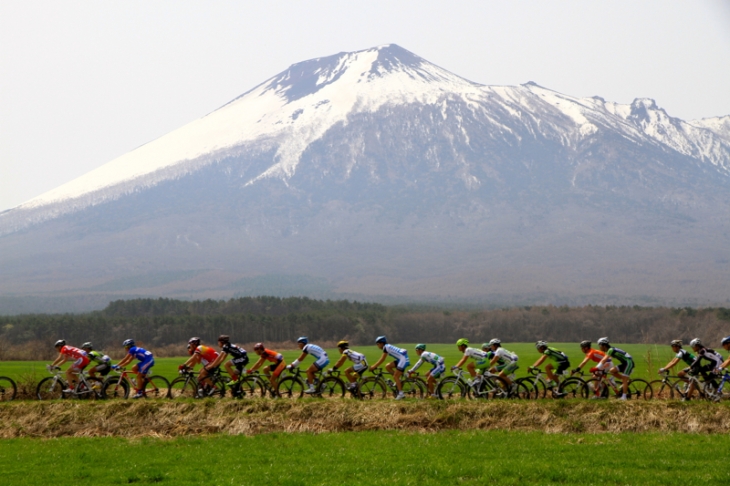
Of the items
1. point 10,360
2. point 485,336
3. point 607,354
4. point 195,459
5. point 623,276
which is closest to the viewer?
point 195,459

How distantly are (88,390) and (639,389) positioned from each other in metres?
16.6

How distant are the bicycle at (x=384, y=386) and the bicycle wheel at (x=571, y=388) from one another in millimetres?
4196

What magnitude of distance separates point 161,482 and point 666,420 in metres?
13.5

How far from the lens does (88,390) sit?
2642 cm

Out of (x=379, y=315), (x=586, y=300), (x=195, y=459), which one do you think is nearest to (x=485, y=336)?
(x=379, y=315)

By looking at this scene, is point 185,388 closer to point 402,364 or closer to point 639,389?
point 402,364

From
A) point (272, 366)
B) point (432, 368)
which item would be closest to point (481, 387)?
point (432, 368)

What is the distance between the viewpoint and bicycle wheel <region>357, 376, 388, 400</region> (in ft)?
86.2

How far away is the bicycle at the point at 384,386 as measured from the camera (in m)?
26.3

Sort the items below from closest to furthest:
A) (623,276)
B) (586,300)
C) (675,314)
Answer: (675,314) → (586,300) → (623,276)

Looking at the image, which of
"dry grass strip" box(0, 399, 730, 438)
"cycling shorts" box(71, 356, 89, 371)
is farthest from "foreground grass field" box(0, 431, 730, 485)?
"cycling shorts" box(71, 356, 89, 371)

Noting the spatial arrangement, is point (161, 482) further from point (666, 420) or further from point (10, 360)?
point (10, 360)

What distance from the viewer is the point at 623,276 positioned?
196625 mm

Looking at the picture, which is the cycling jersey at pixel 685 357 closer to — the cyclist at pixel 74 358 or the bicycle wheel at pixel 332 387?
the bicycle wheel at pixel 332 387
